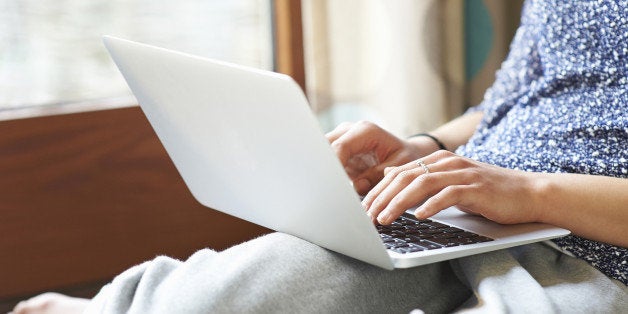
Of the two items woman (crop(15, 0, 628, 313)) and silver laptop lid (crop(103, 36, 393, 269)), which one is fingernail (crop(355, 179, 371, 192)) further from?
silver laptop lid (crop(103, 36, 393, 269))

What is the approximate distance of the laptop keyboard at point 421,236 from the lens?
83cm

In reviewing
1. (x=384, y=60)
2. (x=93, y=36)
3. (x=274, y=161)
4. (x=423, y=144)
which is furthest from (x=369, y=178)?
(x=93, y=36)

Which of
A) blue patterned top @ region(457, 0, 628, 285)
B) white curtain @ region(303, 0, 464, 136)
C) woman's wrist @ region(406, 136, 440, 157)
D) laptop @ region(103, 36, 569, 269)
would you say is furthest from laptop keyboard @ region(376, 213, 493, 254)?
white curtain @ region(303, 0, 464, 136)

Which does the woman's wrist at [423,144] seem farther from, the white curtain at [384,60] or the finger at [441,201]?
the white curtain at [384,60]

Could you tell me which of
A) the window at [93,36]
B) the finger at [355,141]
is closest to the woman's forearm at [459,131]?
the finger at [355,141]

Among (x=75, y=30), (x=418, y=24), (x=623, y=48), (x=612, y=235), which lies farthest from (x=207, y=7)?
(x=612, y=235)

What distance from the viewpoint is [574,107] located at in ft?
3.57

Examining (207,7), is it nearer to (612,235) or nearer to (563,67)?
(563,67)

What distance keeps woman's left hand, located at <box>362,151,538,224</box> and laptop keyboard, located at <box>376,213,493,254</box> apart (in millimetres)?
22

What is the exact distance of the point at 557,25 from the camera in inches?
45.1

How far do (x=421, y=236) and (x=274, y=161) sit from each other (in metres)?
0.18

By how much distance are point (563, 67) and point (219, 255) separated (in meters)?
0.55

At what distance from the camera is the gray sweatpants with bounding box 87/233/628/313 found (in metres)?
0.79

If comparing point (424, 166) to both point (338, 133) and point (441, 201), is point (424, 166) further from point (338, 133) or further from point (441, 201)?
point (338, 133)
